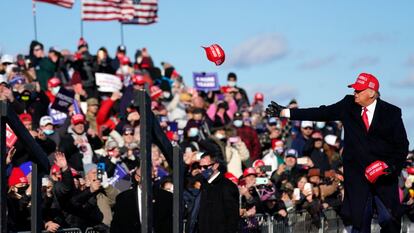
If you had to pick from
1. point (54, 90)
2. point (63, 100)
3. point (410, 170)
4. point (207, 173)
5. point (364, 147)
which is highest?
point (54, 90)

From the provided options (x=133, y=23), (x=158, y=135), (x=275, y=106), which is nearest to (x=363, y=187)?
(x=275, y=106)

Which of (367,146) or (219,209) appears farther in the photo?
(219,209)

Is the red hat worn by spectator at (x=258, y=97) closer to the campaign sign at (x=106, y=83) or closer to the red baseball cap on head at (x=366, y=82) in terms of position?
the campaign sign at (x=106, y=83)

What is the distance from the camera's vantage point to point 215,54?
50.9 ft

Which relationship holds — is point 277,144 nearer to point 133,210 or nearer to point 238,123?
point 238,123

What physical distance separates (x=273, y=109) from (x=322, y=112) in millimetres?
617

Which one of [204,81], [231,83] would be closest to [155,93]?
[204,81]

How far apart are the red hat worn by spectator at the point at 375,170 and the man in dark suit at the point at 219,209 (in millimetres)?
3568

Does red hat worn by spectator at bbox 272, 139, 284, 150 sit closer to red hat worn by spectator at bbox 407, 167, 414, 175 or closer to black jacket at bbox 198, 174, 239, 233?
red hat worn by spectator at bbox 407, 167, 414, 175

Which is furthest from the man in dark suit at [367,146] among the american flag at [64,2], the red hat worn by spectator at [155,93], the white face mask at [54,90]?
the american flag at [64,2]

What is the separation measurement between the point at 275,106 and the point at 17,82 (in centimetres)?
943

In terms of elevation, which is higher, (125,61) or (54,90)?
(125,61)

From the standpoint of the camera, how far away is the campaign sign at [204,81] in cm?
3103

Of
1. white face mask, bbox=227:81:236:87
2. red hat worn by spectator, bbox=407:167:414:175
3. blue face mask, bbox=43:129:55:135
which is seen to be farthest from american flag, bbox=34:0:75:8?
blue face mask, bbox=43:129:55:135
